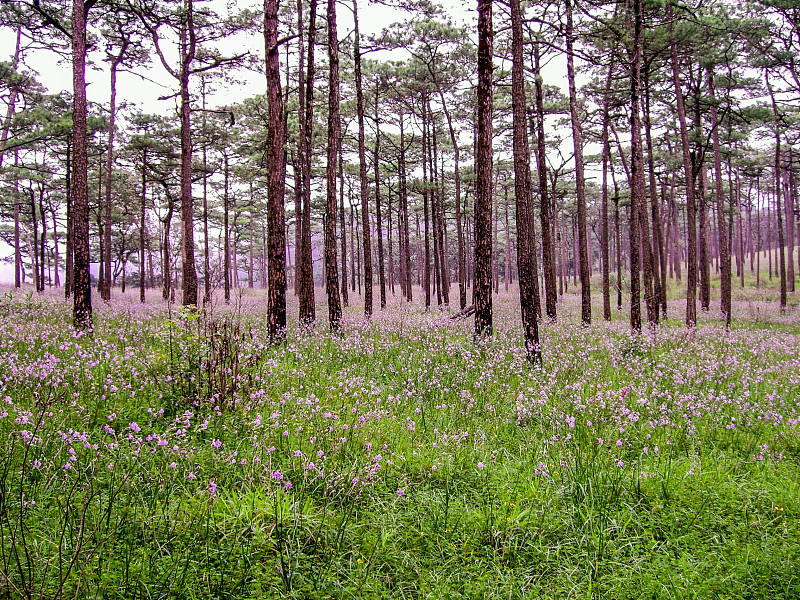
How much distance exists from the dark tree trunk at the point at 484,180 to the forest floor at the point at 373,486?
349 centimetres

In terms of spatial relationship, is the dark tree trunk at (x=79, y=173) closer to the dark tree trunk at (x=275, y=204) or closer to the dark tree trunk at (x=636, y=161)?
the dark tree trunk at (x=275, y=204)

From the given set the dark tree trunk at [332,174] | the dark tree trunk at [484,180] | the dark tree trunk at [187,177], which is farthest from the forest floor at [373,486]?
the dark tree trunk at [187,177]

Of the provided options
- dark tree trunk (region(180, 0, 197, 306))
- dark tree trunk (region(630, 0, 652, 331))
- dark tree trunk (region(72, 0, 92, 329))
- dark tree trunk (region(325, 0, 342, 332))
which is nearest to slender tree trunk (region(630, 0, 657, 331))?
dark tree trunk (region(630, 0, 652, 331))

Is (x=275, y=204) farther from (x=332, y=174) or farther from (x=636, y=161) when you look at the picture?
(x=636, y=161)

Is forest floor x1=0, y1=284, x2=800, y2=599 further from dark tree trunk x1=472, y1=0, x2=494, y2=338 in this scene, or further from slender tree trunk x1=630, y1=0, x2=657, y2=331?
slender tree trunk x1=630, y1=0, x2=657, y2=331

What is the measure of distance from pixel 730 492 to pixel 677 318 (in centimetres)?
1903

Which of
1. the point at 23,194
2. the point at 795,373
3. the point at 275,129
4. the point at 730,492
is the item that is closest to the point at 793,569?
the point at 730,492

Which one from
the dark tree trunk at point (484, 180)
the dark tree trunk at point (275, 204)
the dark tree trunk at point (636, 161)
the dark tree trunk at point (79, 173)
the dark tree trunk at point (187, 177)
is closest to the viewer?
the dark tree trunk at point (484, 180)

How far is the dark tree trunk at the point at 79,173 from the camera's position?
9766 millimetres

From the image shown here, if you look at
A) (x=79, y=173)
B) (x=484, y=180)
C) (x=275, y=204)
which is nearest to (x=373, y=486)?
(x=275, y=204)

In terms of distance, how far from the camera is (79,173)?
32.6 ft

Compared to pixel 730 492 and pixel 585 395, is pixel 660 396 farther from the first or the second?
pixel 730 492

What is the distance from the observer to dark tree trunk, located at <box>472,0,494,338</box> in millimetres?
9258

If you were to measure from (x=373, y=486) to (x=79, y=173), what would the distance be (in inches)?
439
